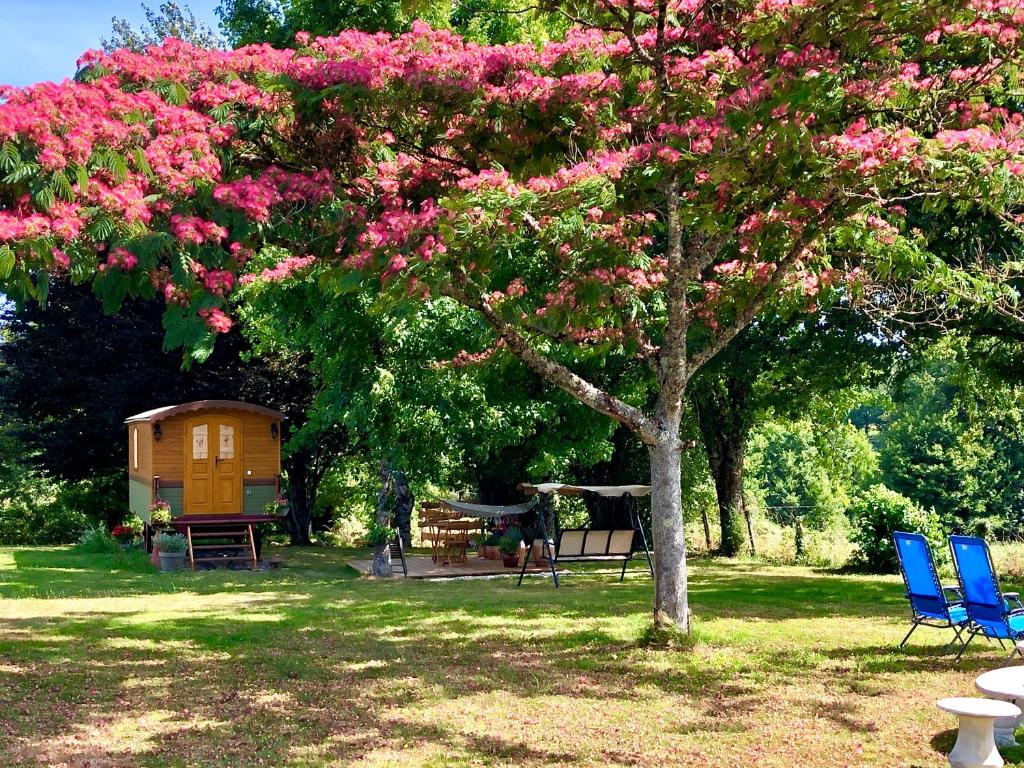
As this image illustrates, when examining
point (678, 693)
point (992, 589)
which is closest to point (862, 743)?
point (678, 693)

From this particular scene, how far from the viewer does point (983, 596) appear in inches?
332

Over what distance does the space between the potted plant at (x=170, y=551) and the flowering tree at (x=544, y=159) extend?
10158mm

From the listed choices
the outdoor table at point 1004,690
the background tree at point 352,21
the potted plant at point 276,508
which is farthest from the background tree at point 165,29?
the outdoor table at point 1004,690

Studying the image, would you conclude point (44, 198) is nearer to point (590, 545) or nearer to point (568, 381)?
point (568, 381)

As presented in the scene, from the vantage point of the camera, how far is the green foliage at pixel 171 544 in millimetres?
17484

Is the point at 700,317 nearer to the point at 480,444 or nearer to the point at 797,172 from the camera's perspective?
the point at 797,172

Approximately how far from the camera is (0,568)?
693 inches

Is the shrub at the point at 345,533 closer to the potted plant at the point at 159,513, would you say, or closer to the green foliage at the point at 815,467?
the potted plant at the point at 159,513

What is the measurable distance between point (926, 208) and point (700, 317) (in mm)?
2824

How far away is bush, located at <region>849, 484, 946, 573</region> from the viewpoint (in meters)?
16.8

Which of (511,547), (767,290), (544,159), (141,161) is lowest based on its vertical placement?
(511,547)

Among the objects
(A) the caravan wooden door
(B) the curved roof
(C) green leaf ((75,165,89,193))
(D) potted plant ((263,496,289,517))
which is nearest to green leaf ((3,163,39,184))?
(C) green leaf ((75,165,89,193))

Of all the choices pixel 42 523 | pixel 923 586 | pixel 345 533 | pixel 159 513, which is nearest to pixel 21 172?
pixel 923 586

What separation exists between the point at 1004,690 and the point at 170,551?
580 inches
